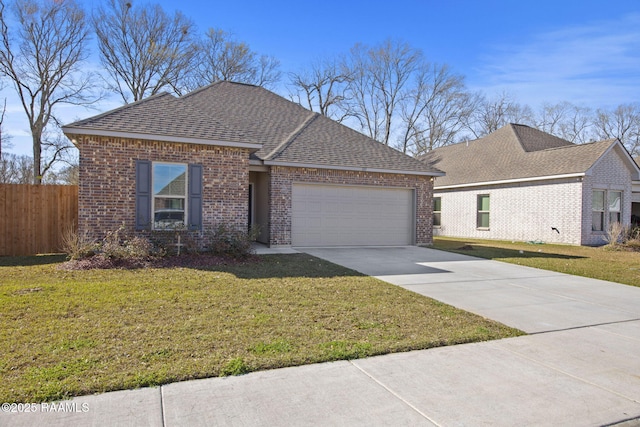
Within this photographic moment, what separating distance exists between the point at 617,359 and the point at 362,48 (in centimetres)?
3510

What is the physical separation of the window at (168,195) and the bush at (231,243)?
0.69 metres

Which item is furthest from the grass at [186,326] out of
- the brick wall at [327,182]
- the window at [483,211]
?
the window at [483,211]

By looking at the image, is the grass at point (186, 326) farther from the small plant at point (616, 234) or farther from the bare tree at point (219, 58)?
the bare tree at point (219, 58)

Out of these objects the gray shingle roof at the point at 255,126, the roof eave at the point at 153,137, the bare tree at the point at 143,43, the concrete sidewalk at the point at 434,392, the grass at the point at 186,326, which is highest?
the bare tree at the point at 143,43

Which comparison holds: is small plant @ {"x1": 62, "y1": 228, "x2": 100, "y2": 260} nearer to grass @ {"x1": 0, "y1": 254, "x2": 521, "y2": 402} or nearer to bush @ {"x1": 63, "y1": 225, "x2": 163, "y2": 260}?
bush @ {"x1": 63, "y1": 225, "x2": 163, "y2": 260}

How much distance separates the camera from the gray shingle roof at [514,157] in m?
17.4

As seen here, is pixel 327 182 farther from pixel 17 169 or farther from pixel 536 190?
pixel 17 169

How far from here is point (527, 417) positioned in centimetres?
308

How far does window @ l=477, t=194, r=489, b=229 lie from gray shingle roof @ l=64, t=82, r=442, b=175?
23.8 ft

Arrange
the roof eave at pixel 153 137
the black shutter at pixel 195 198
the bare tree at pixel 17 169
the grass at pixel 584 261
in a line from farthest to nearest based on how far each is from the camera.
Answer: the bare tree at pixel 17 169
the black shutter at pixel 195 198
the grass at pixel 584 261
the roof eave at pixel 153 137

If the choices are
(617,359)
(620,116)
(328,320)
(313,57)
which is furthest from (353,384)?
(620,116)

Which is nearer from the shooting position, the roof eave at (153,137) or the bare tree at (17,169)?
the roof eave at (153,137)

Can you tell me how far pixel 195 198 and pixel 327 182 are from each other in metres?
4.51

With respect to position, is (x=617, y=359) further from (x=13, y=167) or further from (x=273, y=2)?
(x=13, y=167)
